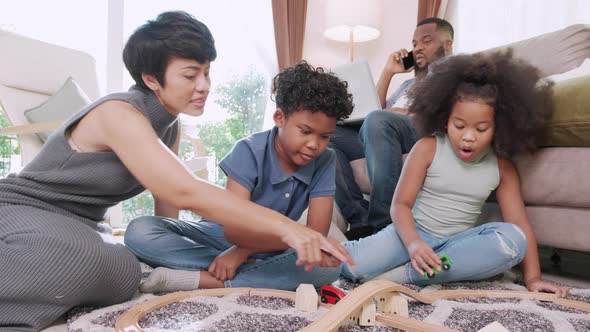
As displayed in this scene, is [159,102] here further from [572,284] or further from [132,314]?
[572,284]

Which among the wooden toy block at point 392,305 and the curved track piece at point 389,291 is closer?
the curved track piece at point 389,291

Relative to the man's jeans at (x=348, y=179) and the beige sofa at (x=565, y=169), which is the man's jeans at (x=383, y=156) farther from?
the beige sofa at (x=565, y=169)

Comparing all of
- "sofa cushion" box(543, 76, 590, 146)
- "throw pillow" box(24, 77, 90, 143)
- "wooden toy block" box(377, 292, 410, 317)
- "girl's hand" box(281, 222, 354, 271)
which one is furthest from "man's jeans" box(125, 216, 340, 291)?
"throw pillow" box(24, 77, 90, 143)

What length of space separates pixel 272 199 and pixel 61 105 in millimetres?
1460

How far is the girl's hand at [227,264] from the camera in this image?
985 mm

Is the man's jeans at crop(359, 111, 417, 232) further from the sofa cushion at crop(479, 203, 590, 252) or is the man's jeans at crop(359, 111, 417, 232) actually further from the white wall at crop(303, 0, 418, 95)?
the white wall at crop(303, 0, 418, 95)

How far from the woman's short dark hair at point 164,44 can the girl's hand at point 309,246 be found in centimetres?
45

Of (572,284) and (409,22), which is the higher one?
(409,22)

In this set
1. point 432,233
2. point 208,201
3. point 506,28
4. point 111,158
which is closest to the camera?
point 208,201

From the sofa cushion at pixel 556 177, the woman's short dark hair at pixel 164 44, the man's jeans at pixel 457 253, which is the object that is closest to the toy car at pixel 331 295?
the man's jeans at pixel 457 253

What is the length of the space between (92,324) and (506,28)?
9.41ft

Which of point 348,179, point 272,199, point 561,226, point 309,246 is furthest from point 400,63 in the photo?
point 309,246

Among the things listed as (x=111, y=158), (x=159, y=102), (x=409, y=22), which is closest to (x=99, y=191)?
(x=111, y=158)

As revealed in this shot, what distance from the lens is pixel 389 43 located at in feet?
11.2
